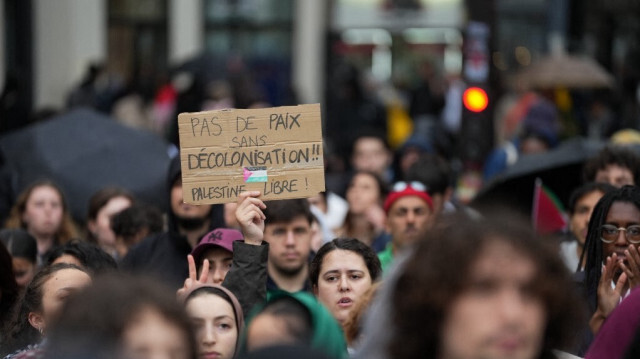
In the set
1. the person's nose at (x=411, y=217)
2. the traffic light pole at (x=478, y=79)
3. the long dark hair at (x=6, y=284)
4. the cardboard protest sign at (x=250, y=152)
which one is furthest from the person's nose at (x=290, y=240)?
the traffic light pole at (x=478, y=79)

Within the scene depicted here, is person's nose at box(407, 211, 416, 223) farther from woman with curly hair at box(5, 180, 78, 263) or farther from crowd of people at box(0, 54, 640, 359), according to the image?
woman with curly hair at box(5, 180, 78, 263)

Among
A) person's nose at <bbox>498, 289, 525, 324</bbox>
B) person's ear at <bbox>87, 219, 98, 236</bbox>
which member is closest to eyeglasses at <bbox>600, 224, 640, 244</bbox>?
person's nose at <bbox>498, 289, 525, 324</bbox>

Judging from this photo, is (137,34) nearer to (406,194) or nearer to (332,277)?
(406,194)

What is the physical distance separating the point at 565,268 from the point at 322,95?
23.9 metres

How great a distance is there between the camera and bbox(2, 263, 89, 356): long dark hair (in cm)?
571

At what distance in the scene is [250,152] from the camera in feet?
21.1

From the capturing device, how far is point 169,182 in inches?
311

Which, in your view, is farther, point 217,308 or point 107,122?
point 107,122

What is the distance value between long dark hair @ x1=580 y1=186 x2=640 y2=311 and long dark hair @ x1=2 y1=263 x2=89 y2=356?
226 centimetres

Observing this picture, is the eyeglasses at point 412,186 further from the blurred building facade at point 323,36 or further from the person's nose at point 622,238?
the blurred building facade at point 323,36

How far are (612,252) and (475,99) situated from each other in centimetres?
907

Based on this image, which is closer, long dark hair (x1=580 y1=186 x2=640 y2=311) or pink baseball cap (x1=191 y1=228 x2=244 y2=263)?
long dark hair (x1=580 y1=186 x2=640 y2=311)

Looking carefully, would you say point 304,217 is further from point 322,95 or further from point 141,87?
point 322,95

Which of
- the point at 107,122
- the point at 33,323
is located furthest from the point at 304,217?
the point at 107,122
